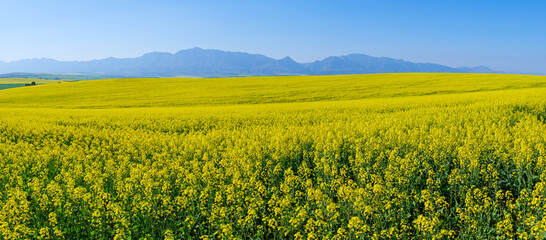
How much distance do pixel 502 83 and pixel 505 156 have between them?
42111 millimetres

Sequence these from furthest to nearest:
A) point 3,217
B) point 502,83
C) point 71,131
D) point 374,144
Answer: point 502,83, point 71,131, point 374,144, point 3,217

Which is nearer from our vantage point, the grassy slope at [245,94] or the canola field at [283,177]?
the canola field at [283,177]

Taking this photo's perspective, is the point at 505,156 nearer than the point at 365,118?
Yes

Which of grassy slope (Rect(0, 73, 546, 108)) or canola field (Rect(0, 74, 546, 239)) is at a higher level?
grassy slope (Rect(0, 73, 546, 108))

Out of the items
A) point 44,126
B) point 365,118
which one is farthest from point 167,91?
point 365,118

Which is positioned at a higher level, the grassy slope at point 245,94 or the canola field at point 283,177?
the grassy slope at point 245,94

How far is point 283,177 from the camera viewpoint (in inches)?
357

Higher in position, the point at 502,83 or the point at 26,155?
the point at 502,83

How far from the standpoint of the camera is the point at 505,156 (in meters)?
7.98

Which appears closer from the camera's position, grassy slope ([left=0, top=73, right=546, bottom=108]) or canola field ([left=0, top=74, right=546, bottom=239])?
canola field ([left=0, top=74, right=546, bottom=239])

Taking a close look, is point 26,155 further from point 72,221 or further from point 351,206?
point 351,206

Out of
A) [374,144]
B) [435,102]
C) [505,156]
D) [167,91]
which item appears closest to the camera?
[505,156]

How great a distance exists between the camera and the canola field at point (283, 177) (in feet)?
17.8

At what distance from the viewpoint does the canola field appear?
5.41 m
